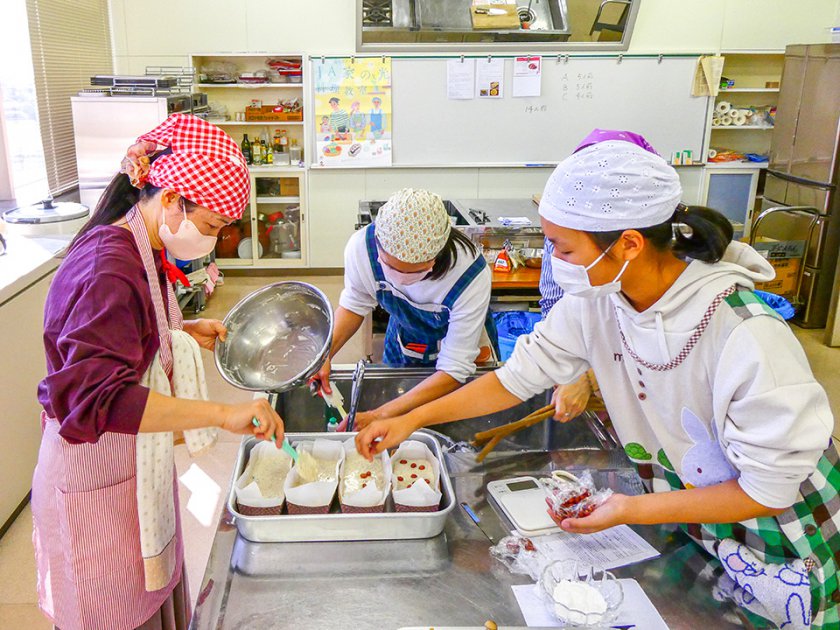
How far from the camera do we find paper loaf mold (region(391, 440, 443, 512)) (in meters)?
1.39

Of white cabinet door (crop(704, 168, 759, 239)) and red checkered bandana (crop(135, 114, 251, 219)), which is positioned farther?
white cabinet door (crop(704, 168, 759, 239))

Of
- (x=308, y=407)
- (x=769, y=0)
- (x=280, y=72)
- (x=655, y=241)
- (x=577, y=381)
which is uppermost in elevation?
(x=769, y=0)

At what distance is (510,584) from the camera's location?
1.30 meters

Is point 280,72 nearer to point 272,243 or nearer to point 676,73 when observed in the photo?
point 272,243

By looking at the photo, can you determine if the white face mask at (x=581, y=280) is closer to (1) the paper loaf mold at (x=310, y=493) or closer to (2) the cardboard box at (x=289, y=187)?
(1) the paper loaf mold at (x=310, y=493)

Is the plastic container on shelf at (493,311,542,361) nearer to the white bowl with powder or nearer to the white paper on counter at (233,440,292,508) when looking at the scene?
the white paper on counter at (233,440,292,508)

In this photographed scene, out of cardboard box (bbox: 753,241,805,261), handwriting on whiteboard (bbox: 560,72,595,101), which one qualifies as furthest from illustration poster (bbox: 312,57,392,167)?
cardboard box (bbox: 753,241,805,261)

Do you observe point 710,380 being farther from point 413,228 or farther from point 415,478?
point 413,228

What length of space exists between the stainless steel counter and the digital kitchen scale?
40 millimetres

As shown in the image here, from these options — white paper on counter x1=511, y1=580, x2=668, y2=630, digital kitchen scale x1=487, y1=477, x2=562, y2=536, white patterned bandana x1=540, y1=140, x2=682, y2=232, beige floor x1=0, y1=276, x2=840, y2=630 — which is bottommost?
beige floor x1=0, y1=276, x2=840, y2=630

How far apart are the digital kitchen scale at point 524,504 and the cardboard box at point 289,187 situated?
4.72 meters

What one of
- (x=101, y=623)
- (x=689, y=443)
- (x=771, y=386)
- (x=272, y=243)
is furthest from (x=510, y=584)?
(x=272, y=243)

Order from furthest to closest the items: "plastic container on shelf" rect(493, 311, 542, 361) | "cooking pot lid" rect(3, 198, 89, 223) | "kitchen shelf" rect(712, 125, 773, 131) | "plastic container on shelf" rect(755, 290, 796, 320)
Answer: "kitchen shelf" rect(712, 125, 773, 131) < "cooking pot lid" rect(3, 198, 89, 223) < "plastic container on shelf" rect(493, 311, 542, 361) < "plastic container on shelf" rect(755, 290, 796, 320)

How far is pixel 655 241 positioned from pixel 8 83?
416 cm
